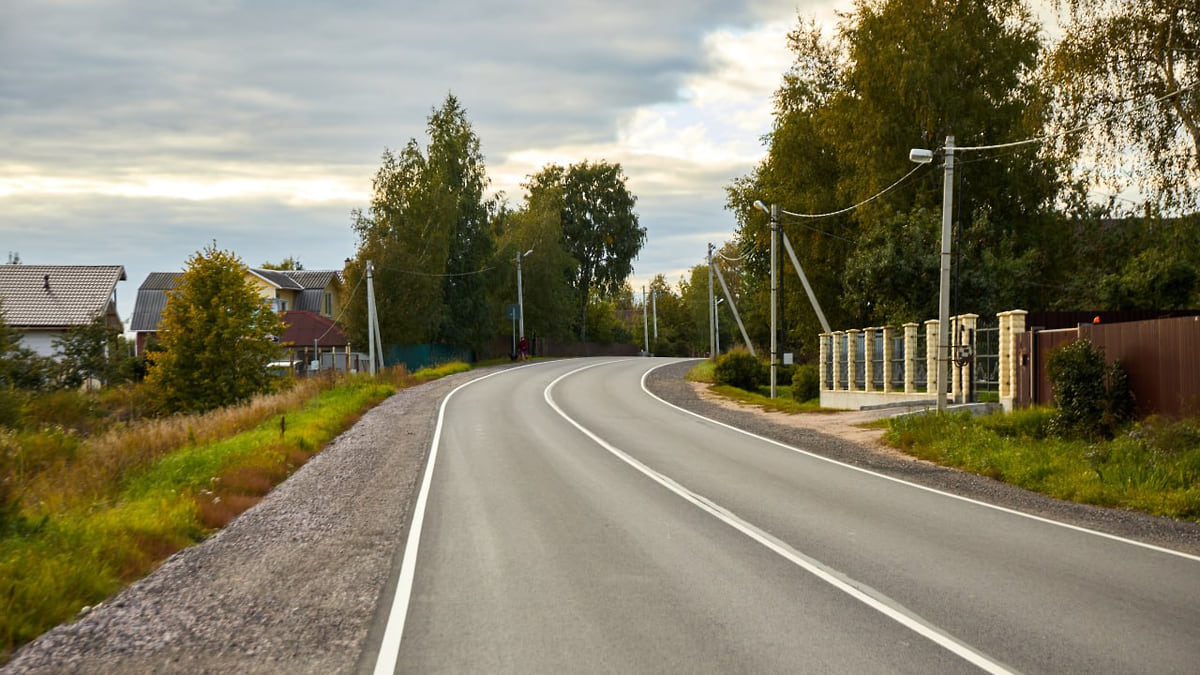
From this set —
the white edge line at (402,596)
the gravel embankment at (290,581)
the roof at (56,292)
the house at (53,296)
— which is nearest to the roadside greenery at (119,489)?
the gravel embankment at (290,581)

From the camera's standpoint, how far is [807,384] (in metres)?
41.6

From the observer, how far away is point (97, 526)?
435 inches

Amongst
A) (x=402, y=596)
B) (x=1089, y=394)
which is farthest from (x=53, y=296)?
(x=402, y=596)

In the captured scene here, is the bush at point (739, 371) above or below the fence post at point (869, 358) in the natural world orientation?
below

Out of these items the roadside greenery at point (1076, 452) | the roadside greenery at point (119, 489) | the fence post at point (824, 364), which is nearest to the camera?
the roadside greenery at point (119, 489)

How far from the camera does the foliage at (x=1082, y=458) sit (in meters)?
13.3

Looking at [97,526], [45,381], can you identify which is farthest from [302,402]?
[97,526]

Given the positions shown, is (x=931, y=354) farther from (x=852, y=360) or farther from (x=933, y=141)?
(x=933, y=141)

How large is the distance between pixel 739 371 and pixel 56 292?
36696 mm

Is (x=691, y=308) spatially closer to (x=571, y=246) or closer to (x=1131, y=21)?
(x=571, y=246)

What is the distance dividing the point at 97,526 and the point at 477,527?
411 centimetres

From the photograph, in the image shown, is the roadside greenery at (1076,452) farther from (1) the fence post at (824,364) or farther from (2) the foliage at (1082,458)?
(1) the fence post at (824,364)

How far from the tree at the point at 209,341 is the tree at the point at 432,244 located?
18.1m

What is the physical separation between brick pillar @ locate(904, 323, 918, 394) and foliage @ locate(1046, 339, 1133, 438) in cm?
1078
